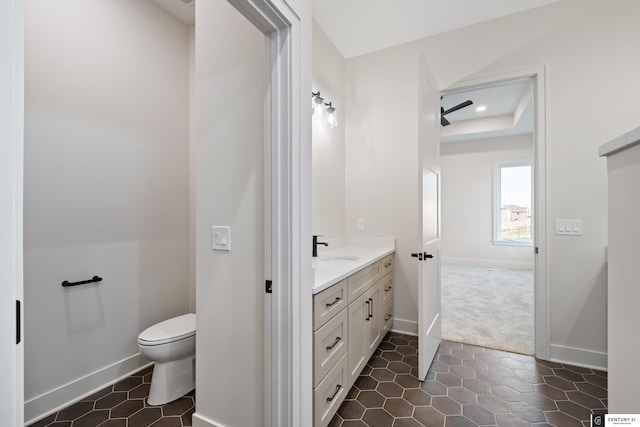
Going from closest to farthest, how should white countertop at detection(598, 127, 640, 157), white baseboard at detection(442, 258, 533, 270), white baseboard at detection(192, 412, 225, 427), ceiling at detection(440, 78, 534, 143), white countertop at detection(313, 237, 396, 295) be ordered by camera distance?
white countertop at detection(598, 127, 640, 157)
white baseboard at detection(192, 412, 225, 427)
white countertop at detection(313, 237, 396, 295)
ceiling at detection(440, 78, 534, 143)
white baseboard at detection(442, 258, 533, 270)

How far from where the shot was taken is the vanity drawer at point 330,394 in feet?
4.53

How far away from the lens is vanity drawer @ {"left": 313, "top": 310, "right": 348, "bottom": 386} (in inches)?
53.9

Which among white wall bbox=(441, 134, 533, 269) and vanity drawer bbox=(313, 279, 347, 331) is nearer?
vanity drawer bbox=(313, 279, 347, 331)

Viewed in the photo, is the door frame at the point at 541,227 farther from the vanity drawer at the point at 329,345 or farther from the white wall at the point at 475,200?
the white wall at the point at 475,200

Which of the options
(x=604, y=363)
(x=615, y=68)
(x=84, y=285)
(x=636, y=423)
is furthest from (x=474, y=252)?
(x=84, y=285)

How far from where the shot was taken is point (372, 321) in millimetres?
2191

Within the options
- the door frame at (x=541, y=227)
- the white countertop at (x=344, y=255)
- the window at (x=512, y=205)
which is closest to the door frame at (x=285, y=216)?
the white countertop at (x=344, y=255)

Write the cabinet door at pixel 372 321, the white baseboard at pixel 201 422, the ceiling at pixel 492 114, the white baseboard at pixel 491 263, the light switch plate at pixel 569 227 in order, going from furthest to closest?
1. the white baseboard at pixel 491 263
2. the ceiling at pixel 492 114
3. the light switch plate at pixel 569 227
4. the cabinet door at pixel 372 321
5. the white baseboard at pixel 201 422

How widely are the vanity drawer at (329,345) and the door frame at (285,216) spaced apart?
14 centimetres

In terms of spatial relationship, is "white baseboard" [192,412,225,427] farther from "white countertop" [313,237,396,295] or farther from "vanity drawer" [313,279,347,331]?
"white countertop" [313,237,396,295]

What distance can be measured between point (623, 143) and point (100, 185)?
2579 millimetres

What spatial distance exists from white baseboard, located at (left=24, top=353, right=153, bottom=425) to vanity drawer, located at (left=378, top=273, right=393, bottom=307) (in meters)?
1.96

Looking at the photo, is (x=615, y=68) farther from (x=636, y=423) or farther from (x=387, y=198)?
(x=636, y=423)
